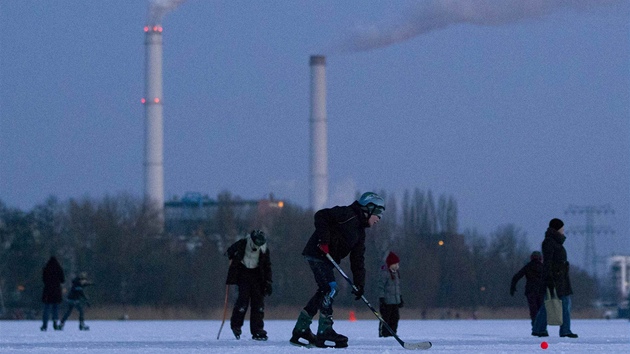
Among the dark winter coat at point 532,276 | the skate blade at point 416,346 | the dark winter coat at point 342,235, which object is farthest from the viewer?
the dark winter coat at point 532,276

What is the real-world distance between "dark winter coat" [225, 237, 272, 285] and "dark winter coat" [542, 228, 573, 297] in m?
3.88

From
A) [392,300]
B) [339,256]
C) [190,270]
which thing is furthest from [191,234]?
[339,256]

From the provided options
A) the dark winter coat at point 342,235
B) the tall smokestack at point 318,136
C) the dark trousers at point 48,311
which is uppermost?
the tall smokestack at point 318,136

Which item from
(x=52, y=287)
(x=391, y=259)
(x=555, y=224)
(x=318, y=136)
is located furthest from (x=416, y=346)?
(x=318, y=136)

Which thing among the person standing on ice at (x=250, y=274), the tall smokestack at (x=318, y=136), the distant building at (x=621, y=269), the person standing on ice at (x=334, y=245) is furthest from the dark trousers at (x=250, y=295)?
the distant building at (x=621, y=269)

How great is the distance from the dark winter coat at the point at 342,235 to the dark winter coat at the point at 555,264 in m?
4.79

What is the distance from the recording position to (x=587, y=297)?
94188 millimetres

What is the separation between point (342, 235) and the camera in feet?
47.8

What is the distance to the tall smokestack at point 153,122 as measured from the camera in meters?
87.2

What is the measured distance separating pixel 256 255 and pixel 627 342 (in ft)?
17.1

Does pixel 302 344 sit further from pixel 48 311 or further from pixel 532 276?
pixel 48 311

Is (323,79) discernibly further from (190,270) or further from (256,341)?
(256,341)

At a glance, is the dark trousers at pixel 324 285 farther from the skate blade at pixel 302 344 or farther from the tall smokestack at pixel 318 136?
the tall smokestack at pixel 318 136

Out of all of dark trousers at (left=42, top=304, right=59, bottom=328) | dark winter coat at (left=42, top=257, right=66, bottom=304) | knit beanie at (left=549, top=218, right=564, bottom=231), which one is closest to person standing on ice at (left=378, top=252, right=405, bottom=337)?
knit beanie at (left=549, top=218, right=564, bottom=231)
